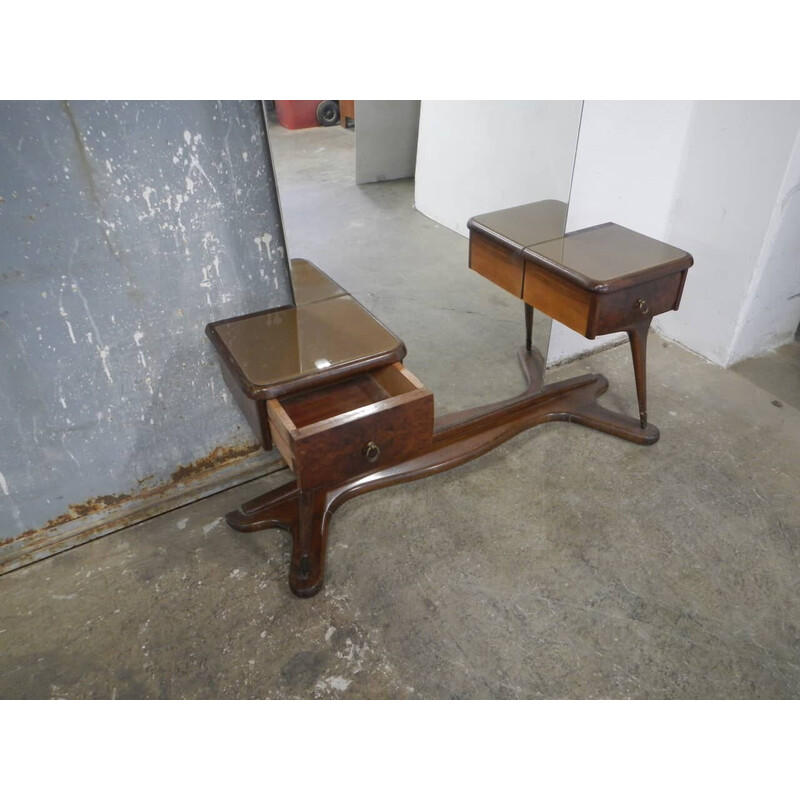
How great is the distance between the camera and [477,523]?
1.38 meters

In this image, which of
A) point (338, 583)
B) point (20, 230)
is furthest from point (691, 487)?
point (20, 230)

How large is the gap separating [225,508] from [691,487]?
111cm

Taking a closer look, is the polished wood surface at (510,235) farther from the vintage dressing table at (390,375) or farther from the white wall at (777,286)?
the white wall at (777,286)

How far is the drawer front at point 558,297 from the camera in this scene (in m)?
1.35

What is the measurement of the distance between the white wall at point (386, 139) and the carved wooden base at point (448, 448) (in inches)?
23.6

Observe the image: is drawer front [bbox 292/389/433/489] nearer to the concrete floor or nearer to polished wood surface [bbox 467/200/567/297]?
the concrete floor

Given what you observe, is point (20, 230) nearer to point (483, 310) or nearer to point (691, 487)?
point (483, 310)

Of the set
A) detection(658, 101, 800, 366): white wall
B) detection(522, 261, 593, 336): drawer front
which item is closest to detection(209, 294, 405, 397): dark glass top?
detection(522, 261, 593, 336): drawer front

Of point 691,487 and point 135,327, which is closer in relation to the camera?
point 135,327

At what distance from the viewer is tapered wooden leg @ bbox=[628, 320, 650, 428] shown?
1.47 m

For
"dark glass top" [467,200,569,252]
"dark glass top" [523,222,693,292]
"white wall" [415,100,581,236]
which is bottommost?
"dark glass top" [523,222,693,292]

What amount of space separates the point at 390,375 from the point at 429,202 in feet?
1.72

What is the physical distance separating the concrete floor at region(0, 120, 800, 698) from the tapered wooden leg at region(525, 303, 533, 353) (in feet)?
0.10

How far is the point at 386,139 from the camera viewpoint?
130 centimetres
